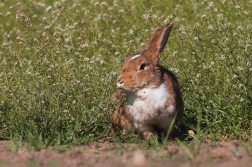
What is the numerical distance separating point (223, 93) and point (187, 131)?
0.63 meters

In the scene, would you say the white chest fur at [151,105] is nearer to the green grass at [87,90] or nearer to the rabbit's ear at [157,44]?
the green grass at [87,90]

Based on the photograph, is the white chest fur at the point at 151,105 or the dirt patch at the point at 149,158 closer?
the dirt patch at the point at 149,158

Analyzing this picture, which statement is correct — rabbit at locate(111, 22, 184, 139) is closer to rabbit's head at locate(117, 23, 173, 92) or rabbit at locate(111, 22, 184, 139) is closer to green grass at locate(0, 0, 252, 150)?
rabbit's head at locate(117, 23, 173, 92)

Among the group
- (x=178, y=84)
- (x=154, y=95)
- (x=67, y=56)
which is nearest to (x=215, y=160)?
(x=154, y=95)

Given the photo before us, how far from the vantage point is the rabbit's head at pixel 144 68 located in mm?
7004

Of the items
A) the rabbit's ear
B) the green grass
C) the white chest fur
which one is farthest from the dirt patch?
the rabbit's ear

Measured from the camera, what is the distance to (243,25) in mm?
8094

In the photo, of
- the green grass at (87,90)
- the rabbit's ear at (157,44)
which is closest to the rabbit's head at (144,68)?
the rabbit's ear at (157,44)

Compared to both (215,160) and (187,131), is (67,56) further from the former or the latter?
(215,160)

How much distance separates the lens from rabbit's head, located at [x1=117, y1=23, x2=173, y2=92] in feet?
23.0

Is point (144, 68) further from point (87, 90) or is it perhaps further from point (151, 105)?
point (87, 90)

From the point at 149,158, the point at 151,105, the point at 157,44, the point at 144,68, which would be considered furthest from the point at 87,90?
the point at 149,158

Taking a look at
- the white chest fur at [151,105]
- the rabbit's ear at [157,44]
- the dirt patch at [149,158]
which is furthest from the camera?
the rabbit's ear at [157,44]

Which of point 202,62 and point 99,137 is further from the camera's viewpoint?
point 202,62
